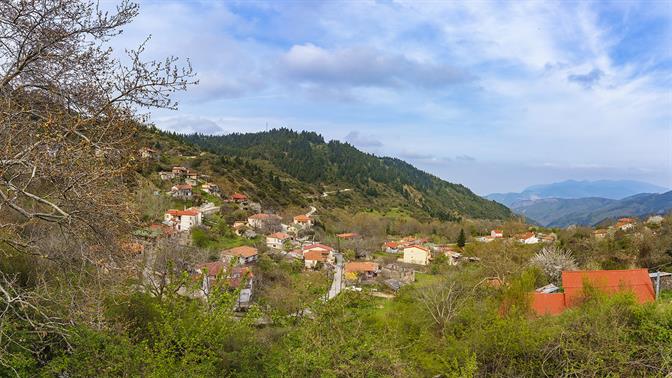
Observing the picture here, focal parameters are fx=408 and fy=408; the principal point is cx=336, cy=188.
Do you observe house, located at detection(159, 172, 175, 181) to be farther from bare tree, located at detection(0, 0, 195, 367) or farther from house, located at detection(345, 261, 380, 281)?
bare tree, located at detection(0, 0, 195, 367)

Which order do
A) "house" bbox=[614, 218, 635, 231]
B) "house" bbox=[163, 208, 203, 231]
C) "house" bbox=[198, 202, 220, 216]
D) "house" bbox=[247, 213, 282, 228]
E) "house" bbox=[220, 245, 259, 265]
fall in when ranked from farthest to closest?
"house" bbox=[247, 213, 282, 228] < "house" bbox=[198, 202, 220, 216] < "house" bbox=[614, 218, 635, 231] < "house" bbox=[163, 208, 203, 231] < "house" bbox=[220, 245, 259, 265]

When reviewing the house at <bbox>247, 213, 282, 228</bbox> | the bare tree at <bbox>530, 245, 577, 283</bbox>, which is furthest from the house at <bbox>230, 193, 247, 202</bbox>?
the bare tree at <bbox>530, 245, 577, 283</bbox>

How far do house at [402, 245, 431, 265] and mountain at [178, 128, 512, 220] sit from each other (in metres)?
47.1

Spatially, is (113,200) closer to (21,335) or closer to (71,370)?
(21,335)

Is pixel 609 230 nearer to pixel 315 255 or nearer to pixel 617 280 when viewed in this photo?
pixel 617 280

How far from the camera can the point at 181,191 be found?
6244cm

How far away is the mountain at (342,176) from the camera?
119312mm

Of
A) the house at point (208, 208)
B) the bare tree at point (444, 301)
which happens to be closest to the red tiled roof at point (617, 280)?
the bare tree at point (444, 301)

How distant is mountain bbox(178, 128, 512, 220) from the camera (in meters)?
119

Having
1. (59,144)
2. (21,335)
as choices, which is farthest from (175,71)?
(21,335)

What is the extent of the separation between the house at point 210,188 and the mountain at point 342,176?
23426 millimetres

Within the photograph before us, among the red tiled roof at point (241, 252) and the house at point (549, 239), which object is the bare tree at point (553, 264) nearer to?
the house at point (549, 239)

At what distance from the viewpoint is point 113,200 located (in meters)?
5.42

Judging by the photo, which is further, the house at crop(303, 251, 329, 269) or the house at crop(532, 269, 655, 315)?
the house at crop(303, 251, 329, 269)
